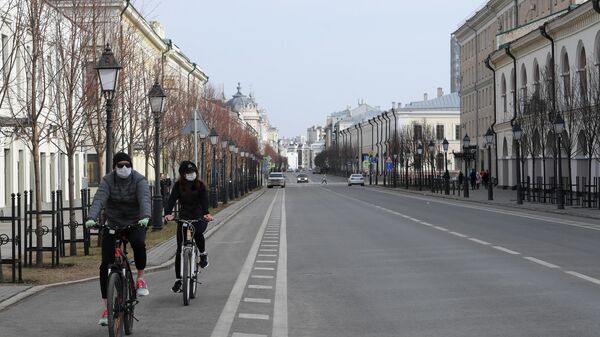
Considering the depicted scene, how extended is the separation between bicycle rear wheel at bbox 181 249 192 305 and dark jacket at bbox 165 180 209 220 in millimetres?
718

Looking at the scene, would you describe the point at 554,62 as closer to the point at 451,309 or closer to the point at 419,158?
the point at 419,158

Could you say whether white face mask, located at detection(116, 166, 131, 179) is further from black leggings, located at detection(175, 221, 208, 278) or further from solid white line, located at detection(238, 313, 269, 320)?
black leggings, located at detection(175, 221, 208, 278)

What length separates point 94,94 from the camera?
23281 millimetres

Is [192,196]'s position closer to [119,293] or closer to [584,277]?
[119,293]

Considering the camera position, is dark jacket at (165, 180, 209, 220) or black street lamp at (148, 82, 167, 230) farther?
black street lamp at (148, 82, 167, 230)

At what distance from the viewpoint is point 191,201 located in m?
12.2

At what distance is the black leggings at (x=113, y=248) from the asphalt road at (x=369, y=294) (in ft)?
1.98

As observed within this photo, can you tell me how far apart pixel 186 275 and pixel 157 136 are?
48.4ft

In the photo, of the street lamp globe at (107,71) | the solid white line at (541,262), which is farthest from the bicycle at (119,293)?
the solid white line at (541,262)

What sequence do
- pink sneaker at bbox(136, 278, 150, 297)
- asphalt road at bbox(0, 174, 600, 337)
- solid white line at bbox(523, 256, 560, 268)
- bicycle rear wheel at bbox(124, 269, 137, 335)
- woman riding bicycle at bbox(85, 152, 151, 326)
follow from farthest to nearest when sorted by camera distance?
1. solid white line at bbox(523, 256, 560, 268)
2. pink sneaker at bbox(136, 278, 150, 297)
3. woman riding bicycle at bbox(85, 152, 151, 326)
4. asphalt road at bbox(0, 174, 600, 337)
5. bicycle rear wheel at bbox(124, 269, 137, 335)

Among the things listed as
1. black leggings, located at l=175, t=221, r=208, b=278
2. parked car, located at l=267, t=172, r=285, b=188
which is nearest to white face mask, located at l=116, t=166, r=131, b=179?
black leggings, located at l=175, t=221, r=208, b=278

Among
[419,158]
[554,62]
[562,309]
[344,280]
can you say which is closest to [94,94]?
[344,280]

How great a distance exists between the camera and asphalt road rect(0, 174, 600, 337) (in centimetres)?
934

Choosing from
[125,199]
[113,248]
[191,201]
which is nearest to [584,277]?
[191,201]
